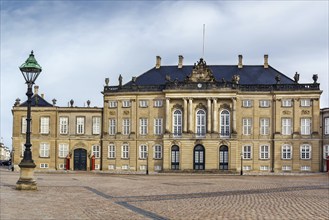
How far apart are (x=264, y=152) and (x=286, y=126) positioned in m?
3.91

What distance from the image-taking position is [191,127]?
203ft

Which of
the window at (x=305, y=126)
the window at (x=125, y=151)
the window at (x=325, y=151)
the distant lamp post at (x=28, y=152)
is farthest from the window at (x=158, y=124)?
the distant lamp post at (x=28, y=152)

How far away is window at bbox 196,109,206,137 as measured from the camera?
62219mm

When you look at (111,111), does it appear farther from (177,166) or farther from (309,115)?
(309,115)

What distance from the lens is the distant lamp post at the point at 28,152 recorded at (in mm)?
22531

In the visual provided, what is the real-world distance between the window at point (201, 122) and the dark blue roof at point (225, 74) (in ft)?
17.6

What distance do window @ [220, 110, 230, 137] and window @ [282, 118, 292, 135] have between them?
6301mm

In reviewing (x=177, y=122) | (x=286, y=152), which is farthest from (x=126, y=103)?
(x=286, y=152)

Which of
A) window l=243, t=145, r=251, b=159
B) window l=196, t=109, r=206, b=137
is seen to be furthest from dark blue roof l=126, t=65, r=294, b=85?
window l=243, t=145, r=251, b=159

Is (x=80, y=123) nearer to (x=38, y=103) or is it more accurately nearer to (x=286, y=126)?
(x=38, y=103)

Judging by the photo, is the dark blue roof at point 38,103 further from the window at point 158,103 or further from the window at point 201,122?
the window at point 201,122

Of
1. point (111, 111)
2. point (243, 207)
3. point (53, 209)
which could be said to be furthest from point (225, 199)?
point (111, 111)

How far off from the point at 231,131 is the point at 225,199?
132 feet

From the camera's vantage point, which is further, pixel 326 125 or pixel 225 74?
pixel 225 74
